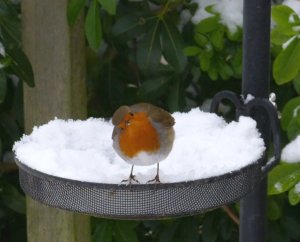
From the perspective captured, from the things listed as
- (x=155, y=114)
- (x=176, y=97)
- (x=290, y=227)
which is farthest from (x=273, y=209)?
(x=155, y=114)

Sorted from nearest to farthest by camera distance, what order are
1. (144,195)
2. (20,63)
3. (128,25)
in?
(144,195)
(20,63)
(128,25)

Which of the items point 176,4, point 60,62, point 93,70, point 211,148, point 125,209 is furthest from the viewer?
point 93,70

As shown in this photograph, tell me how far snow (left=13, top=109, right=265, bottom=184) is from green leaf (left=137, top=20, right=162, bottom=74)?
628 millimetres

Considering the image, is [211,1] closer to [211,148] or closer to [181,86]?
[181,86]

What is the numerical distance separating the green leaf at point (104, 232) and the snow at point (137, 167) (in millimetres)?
696

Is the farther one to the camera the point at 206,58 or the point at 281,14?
the point at 206,58

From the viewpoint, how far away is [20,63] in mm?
1904

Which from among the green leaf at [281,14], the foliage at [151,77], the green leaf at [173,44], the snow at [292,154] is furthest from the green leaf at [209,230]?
the green leaf at [281,14]

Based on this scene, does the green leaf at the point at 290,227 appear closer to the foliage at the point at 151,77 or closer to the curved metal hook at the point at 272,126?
the foliage at the point at 151,77

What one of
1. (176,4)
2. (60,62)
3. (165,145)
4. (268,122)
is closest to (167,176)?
(165,145)

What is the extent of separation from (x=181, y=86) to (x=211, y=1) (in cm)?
29

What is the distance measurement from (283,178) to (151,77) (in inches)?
29.1

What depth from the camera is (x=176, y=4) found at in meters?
2.15

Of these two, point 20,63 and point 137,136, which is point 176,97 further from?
point 137,136
